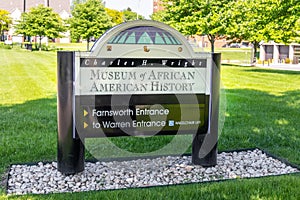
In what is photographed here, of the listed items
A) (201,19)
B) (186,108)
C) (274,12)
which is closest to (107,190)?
(186,108)

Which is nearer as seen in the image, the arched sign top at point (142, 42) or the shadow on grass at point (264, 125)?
the arched sign top at point (142, 42)

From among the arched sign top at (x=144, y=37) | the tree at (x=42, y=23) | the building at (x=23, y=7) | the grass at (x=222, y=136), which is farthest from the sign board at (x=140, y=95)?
the building at (x=23, y=7)

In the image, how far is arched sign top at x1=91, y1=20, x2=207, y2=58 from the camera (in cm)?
460

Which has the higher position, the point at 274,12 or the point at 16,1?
the point at 16,1

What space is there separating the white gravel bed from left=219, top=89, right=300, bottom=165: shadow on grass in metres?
0.54

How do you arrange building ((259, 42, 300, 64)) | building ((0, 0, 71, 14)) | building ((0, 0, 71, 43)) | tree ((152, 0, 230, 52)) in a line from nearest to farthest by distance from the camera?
tree ((152, 0, 230, 52)) → building ((259, 42, 300, 64)) → building ((0, 0, 71, 43)) → building ((0, 0, 71, 14))

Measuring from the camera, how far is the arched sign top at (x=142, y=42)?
460 centimetres

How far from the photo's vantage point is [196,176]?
4883mm

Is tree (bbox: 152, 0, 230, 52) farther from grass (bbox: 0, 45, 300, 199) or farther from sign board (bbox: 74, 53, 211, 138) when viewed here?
sign board (bbox: 74, 53, 211, 138)

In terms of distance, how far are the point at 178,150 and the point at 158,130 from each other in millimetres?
1266

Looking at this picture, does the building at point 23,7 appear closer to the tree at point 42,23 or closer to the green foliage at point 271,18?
the tree at point 42,23

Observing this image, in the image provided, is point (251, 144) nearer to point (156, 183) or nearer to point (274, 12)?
point (156, 183)

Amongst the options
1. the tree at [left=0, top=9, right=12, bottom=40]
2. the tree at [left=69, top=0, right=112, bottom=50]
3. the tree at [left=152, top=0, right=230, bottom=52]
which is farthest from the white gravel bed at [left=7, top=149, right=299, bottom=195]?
the tree at [left=0, top=9, right=12, bottom=40]

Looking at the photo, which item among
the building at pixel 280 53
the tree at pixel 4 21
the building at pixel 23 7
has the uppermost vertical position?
the building at pixel 23 7
